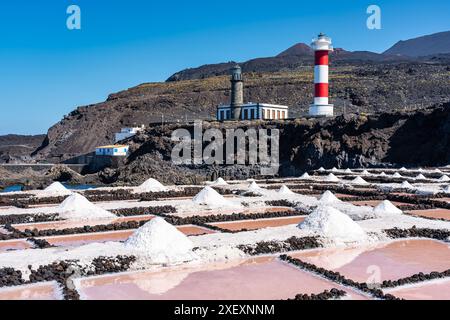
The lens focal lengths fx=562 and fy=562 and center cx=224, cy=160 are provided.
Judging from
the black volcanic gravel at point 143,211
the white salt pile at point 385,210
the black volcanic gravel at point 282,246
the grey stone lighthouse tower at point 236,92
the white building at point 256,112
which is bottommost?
the black volcanic gravel at point 143,211

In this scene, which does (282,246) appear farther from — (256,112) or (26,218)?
(256,112)

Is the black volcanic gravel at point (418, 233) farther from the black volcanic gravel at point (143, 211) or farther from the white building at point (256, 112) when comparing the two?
the white building at point (256, 112)

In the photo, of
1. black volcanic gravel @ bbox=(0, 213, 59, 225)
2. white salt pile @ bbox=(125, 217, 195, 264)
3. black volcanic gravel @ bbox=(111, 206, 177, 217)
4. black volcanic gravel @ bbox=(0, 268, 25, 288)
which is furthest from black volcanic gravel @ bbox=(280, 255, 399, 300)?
black volcanic gravel @ bbox=(0, 213, 59, 225)

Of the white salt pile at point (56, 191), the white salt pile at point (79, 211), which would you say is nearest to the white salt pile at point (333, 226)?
the white salt pile at point (79, 211)

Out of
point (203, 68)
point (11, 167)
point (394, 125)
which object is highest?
point (203, 68)

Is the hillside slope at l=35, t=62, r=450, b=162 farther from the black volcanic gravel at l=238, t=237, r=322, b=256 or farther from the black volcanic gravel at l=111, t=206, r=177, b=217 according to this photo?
the black volcanic gravel at l=238, t=237, r=322, b=256
